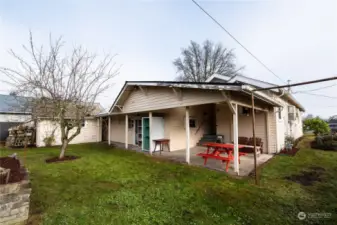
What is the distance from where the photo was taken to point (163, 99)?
749 centimetres

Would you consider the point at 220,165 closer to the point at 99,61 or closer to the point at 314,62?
the point at 99,61

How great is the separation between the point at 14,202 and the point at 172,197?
2745mm

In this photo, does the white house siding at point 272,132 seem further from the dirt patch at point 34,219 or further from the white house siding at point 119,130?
the dirt patch at point 34,219

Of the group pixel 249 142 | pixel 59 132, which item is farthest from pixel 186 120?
pixel 59 132

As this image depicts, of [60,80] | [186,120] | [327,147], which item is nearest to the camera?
[186,120]

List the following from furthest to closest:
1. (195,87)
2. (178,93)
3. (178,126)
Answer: (178,126), (178,93), (195,87)

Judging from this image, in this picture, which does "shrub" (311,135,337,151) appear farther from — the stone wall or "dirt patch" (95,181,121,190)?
the stone wall

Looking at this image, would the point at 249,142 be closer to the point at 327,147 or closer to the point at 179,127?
the point at 179,127

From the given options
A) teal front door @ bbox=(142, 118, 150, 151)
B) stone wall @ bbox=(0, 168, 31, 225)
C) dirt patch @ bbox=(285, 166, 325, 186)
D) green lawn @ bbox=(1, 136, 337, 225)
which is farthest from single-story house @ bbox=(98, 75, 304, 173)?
stone wall @ bbox=(0, 168, 31, 225)

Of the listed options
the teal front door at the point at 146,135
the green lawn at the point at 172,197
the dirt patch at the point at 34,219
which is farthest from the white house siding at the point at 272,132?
the dirt patch at the point at 34,219

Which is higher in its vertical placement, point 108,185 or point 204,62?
point 204,62

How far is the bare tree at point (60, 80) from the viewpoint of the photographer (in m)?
6.61

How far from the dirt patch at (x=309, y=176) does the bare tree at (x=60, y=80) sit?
8.37 meters

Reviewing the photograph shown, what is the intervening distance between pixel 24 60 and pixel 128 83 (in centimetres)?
437
